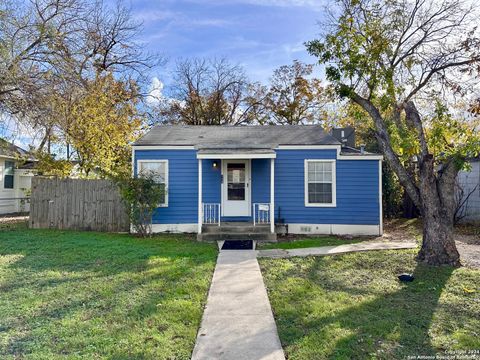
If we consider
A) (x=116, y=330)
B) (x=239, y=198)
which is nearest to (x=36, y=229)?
(x=239, y=198)

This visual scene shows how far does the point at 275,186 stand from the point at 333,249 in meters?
3.27

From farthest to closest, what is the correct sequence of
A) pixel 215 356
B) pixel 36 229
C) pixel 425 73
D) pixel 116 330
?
pixel 36 229, pixel 425 73, pixel 116 330, pixel 215 356

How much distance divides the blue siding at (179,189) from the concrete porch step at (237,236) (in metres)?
1.16

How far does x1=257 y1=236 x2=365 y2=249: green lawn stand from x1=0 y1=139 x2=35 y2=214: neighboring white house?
13.3 m

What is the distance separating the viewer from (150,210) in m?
9.50

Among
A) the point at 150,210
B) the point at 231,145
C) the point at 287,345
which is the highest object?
the point at 231,145

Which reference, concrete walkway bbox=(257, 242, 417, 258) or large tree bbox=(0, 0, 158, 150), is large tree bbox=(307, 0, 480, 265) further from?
large tree bbox=(0, 0, 158, 150)

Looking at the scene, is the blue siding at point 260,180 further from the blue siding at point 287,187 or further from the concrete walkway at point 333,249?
the concrete walkway at point 333,249

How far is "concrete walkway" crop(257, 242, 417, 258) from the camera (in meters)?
7.24

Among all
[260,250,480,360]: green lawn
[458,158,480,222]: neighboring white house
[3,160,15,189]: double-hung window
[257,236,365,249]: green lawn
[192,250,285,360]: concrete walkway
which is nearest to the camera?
[192,250,285,360]: concrete walkway

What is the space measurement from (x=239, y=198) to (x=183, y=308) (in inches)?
261

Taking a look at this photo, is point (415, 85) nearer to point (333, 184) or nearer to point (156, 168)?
point (333, 184)

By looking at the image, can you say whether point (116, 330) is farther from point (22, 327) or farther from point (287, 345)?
point (287, 345)

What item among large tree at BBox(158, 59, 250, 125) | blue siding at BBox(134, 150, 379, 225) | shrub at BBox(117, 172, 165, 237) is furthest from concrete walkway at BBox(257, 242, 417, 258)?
large tree at BBox(158, 59, 250, 125)
